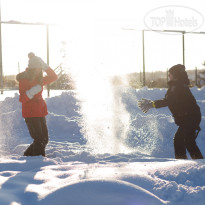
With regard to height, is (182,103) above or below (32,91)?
below

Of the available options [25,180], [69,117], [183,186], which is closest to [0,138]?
[69,117]

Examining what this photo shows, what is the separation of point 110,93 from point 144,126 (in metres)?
3.85

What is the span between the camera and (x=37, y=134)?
15.5 ft

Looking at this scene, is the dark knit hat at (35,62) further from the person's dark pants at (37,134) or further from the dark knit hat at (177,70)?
the dark knit hat at (177,70)

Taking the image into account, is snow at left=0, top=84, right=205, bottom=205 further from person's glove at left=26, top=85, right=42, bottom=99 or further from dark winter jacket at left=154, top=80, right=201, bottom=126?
A: person's glove at left=26, top=85, right=42, bottom=99

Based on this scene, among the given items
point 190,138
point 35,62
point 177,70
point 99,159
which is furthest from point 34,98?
point 190,138

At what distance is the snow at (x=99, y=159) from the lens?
255 centimetres

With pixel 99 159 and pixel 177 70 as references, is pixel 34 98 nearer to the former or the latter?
pixel 99 159

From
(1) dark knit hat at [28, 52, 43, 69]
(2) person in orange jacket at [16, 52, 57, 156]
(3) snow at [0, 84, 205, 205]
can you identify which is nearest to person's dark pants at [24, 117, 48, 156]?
(2) person in orange jacket at [16, 52, 57, 156]

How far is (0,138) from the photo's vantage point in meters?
7.71

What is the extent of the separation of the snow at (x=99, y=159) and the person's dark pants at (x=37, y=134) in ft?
0.77

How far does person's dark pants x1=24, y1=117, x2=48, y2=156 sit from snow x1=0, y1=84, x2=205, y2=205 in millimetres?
235

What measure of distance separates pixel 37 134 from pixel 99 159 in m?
0.89

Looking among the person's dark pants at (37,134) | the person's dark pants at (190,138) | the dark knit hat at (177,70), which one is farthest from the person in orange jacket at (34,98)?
the person's dark pants at (190,138)
